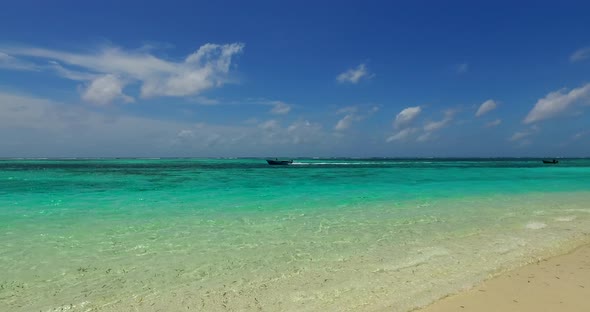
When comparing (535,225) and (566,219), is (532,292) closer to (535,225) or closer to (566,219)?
(535,225)

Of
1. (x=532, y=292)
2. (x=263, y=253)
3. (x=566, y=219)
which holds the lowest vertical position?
(x=263, y=253)

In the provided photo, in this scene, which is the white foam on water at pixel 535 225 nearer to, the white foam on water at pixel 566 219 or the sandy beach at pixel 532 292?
the white foam on water at pixel 566 219

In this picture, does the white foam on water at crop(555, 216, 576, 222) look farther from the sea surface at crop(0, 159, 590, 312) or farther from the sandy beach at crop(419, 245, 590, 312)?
the sandy beach at crop(419, 245, 590, 312)

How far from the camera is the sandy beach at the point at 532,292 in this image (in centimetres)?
504

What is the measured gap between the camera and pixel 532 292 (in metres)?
5.53

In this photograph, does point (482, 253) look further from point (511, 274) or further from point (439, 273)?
point (439, 273)

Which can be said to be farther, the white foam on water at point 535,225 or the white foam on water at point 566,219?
the white foam on water at point 566,219

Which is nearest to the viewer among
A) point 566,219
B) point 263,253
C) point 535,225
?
point 263,253

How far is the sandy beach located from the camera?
198 inches

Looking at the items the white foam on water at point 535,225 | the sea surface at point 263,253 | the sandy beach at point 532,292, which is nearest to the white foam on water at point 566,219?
the sea surface at point 263,253

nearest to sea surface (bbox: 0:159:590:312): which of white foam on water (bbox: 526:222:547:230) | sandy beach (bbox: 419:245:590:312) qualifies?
white foam on water (bbox: 526:222:547:230)

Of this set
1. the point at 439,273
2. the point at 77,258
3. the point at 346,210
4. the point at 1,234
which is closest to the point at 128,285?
the point at 77,258

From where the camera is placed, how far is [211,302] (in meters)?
5.50

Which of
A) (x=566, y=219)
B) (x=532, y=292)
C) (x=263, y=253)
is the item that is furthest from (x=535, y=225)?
(x=263, y=253)
